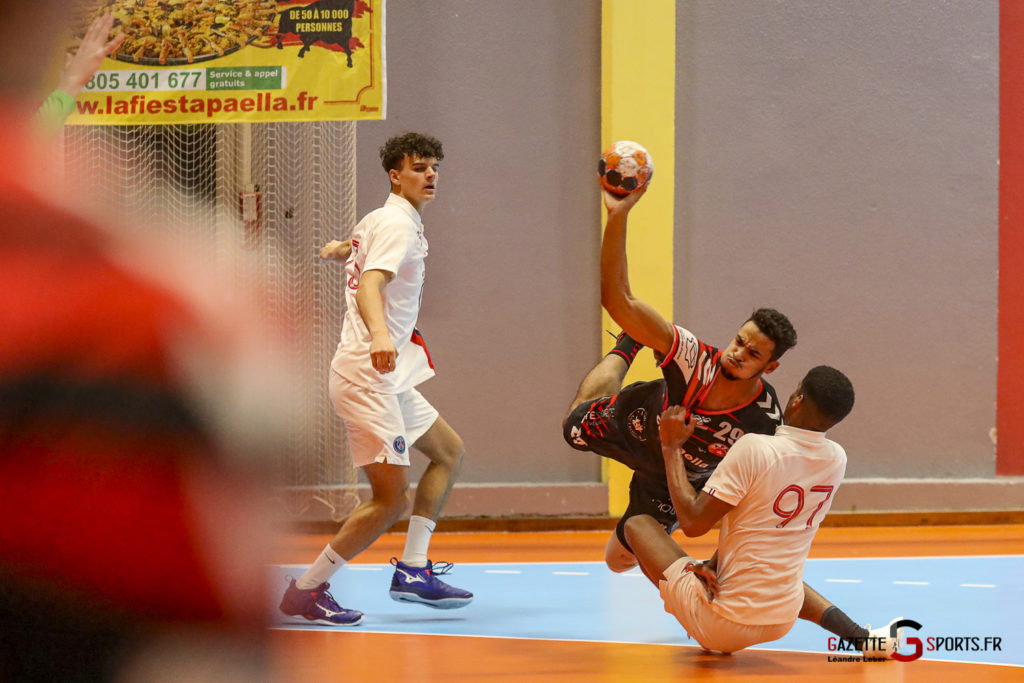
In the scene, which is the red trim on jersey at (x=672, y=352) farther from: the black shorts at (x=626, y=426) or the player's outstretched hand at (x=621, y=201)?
the player's outstretched hand at (x=621, y=201)

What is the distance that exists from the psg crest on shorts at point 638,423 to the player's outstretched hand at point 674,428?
0.59 meters

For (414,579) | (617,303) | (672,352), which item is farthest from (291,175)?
(672,352)

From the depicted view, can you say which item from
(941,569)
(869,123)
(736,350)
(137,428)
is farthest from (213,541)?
(869,123)

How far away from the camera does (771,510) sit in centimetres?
404

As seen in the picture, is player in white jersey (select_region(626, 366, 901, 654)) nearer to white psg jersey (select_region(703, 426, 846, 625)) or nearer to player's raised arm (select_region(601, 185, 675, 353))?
white psg jersey (select_region(703, 426, 846, 625))

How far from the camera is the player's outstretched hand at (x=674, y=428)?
417 centimetres

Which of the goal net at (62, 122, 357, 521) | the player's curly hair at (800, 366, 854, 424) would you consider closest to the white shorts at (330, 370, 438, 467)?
the player's curly hair at (800, 366, 854, 424)

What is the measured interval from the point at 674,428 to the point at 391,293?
1393mm

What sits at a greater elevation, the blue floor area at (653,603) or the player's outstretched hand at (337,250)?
the player's outstretched hand at (337,250)

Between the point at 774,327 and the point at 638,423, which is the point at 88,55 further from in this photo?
the point at 638,423

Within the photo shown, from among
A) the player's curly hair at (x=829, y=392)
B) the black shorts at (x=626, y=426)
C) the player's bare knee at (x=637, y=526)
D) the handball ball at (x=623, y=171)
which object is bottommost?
the player's bare knee at (x=637, y=526)

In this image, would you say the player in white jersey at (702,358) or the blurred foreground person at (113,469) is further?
the player in white jersey at (702,358)

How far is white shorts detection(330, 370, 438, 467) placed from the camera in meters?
4.66

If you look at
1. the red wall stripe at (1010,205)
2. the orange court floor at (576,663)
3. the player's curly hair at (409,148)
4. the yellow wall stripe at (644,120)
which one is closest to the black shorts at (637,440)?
the orange court floor at (576,663)
